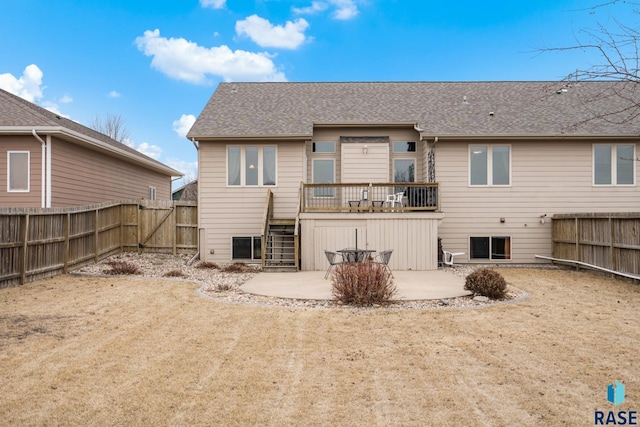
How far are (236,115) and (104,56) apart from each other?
20.2 metres

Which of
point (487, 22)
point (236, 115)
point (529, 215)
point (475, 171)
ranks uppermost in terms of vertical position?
point (487, 22)

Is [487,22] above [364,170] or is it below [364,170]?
above

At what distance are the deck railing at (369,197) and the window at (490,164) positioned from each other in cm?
203

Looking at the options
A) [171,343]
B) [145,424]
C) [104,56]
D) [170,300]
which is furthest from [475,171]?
[104,56]

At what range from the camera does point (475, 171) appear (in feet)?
44.1

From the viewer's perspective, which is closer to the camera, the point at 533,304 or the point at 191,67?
the point at 533,304

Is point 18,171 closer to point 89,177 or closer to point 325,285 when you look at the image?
point 89,177

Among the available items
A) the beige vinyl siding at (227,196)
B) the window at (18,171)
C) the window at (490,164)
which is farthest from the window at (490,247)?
the window at (18,171)

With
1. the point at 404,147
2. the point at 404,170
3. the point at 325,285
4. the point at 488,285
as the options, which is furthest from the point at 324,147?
the point at 488,285

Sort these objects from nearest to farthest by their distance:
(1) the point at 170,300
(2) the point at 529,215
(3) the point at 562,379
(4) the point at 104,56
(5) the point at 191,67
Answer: (3) the point at 562,379
(1) the point at 170,300
(2) the point at 529,215
(4) the point at 104,56
(5) the point at 191,67

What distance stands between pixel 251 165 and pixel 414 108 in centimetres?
620

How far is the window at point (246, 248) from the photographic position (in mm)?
13359

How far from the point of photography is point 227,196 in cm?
1335

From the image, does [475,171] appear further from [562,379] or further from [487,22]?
[562,379]
